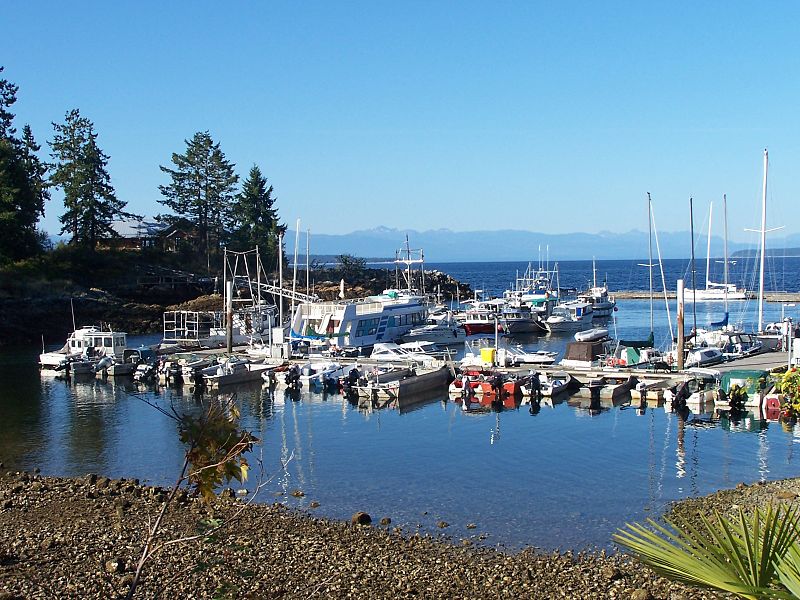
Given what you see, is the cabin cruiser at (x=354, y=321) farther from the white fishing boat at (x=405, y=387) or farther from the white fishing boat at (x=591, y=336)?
the white fishing boat at (x=591, y=336)

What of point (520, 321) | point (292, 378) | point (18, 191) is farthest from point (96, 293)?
point (292, 378)

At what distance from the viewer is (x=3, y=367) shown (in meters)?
54.8

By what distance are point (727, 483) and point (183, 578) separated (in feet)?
54.8

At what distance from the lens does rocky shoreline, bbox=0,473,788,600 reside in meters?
16.7

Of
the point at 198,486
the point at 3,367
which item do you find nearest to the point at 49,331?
the point at 3,367

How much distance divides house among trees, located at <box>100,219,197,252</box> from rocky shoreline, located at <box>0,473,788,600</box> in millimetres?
79675

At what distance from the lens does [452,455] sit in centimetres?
3047

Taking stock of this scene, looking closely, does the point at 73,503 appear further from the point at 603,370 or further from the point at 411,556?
the point at 603,370

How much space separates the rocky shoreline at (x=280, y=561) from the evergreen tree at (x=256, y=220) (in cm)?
8065

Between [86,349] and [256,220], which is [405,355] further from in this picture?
[256,220]

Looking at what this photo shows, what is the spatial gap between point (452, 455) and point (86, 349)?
1228 inches

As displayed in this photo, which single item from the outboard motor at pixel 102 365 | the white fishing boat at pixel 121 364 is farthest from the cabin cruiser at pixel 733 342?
the outboard motor at pixel 102 365

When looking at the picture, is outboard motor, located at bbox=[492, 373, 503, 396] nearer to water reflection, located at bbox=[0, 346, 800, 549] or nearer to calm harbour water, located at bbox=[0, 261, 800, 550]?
water reflection, located at bbox=[0, 346, 800, 549]

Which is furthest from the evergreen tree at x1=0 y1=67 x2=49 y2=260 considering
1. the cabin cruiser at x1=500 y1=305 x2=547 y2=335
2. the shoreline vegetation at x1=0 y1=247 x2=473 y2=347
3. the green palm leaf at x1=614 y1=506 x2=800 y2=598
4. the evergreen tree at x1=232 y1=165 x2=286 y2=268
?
the green palm leaf at x1=614 y1=506 x2=800 y2=598
